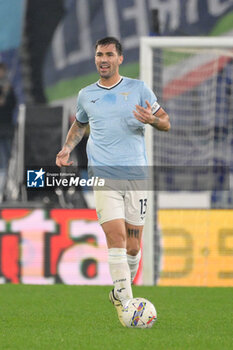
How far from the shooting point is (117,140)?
21.9ft

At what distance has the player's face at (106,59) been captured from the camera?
21.9ft

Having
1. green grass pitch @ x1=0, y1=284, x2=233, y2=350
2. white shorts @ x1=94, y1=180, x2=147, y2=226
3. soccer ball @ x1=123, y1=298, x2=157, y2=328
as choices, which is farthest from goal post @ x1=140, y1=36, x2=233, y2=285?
soccer ball @ x1=123, y1=298, x2=157, y2=328

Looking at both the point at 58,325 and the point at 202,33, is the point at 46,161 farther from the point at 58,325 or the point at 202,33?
the point at 202,33

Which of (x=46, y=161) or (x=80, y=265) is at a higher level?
(x=46, y=161)

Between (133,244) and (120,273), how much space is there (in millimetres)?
546

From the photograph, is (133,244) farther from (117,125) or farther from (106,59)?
(106,59)

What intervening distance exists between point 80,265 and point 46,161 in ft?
7.18

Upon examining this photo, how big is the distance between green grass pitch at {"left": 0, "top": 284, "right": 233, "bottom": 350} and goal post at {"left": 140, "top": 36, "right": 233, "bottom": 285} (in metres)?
1.77

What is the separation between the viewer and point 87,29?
833 inches

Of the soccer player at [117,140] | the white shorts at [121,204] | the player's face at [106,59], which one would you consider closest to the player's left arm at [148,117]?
the soccer player at [117,140]

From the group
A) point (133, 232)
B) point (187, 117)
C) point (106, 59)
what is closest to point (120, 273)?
point (133, 232)

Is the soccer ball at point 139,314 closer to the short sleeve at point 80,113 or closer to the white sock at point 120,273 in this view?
the white sock at point 120,273

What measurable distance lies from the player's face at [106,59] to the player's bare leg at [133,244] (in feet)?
3.88

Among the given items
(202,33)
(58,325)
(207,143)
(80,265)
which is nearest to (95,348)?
(58,325)
